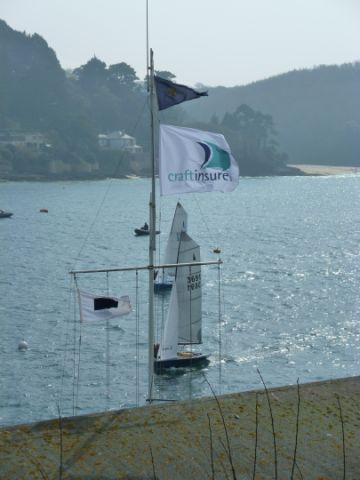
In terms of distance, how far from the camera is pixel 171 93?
2116 cm

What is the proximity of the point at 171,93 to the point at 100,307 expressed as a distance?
6.10 meters

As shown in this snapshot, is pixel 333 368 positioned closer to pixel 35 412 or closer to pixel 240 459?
pixel 35 412

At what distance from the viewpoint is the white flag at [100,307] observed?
68.8ft

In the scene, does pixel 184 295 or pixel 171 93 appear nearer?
pixel 171 93

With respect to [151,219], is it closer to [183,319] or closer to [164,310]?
[183,319]

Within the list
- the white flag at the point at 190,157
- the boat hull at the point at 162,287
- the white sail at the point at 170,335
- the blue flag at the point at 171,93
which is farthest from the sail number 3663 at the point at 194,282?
the boat hull at the point at 162,287

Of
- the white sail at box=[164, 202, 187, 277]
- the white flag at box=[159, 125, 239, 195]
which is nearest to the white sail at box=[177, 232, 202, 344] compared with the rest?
the white sail at box=[164, 202, 187, 277]

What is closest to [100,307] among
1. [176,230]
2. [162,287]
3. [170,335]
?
[170,335]

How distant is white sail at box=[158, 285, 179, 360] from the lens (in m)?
31.4

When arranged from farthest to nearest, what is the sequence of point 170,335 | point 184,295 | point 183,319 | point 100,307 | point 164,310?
1. point 164,310
2. point 183,319
3. point 184,295
4. point 170,335
5. point 100,307

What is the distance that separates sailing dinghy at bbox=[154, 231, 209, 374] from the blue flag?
453 inches

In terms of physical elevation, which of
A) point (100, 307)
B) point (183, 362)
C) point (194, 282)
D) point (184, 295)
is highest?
point (100, 307)

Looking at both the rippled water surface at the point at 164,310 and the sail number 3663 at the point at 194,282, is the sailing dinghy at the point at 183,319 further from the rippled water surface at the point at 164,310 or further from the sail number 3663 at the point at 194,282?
the rippled water surface at the point at 164,310

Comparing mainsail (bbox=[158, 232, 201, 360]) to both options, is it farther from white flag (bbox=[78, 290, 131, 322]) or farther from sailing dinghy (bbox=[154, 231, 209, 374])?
white flag (bbox=[78, 290, 131, 322])
